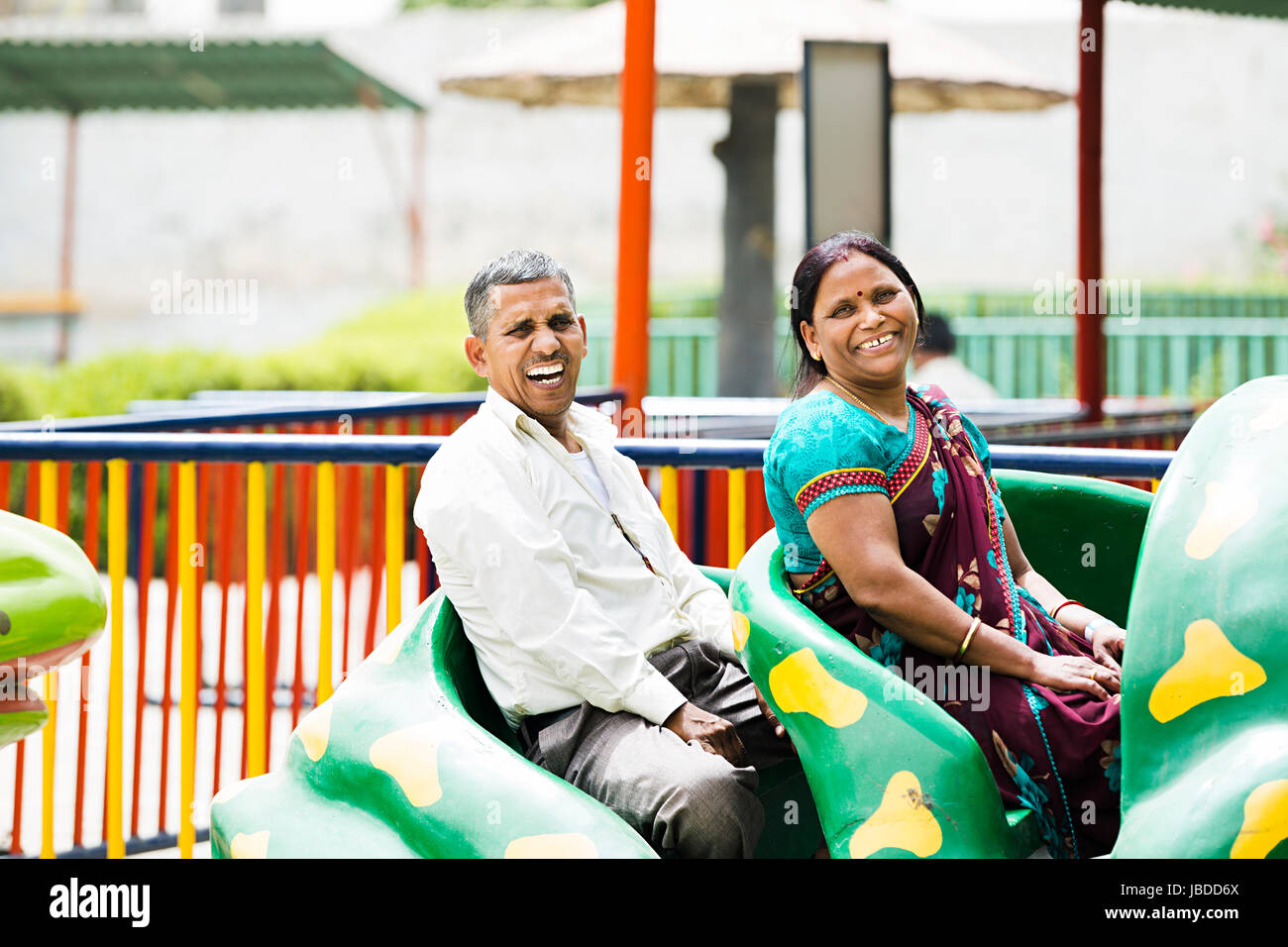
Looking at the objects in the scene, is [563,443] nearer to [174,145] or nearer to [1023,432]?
[1023,432]

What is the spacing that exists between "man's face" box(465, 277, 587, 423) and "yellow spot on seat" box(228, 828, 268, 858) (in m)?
0.86

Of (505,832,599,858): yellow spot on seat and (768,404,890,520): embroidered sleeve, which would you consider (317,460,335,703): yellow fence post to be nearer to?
(505,832,599,858): yellow spot on seat

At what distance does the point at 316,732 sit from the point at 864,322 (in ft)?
3.81

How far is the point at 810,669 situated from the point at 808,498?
0.27 m

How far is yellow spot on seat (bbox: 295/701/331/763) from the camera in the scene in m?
2.57

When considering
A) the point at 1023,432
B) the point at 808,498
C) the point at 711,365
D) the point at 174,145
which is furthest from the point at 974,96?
the point at 174,145

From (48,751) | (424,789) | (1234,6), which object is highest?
(1234,6)

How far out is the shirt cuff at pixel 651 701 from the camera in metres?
2.49

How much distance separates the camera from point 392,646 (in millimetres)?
2633

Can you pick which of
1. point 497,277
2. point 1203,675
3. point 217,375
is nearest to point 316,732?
Result: point 497,277

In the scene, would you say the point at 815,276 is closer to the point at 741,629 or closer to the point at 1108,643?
the point at 741,629

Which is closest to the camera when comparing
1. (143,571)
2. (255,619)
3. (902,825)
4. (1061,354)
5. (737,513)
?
(902,825)

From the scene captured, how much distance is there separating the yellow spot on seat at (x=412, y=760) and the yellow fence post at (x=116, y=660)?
1181 millimetres

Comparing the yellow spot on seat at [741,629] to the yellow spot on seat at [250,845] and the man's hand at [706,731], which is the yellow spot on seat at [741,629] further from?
the yellow spot on seat at [250,845]
